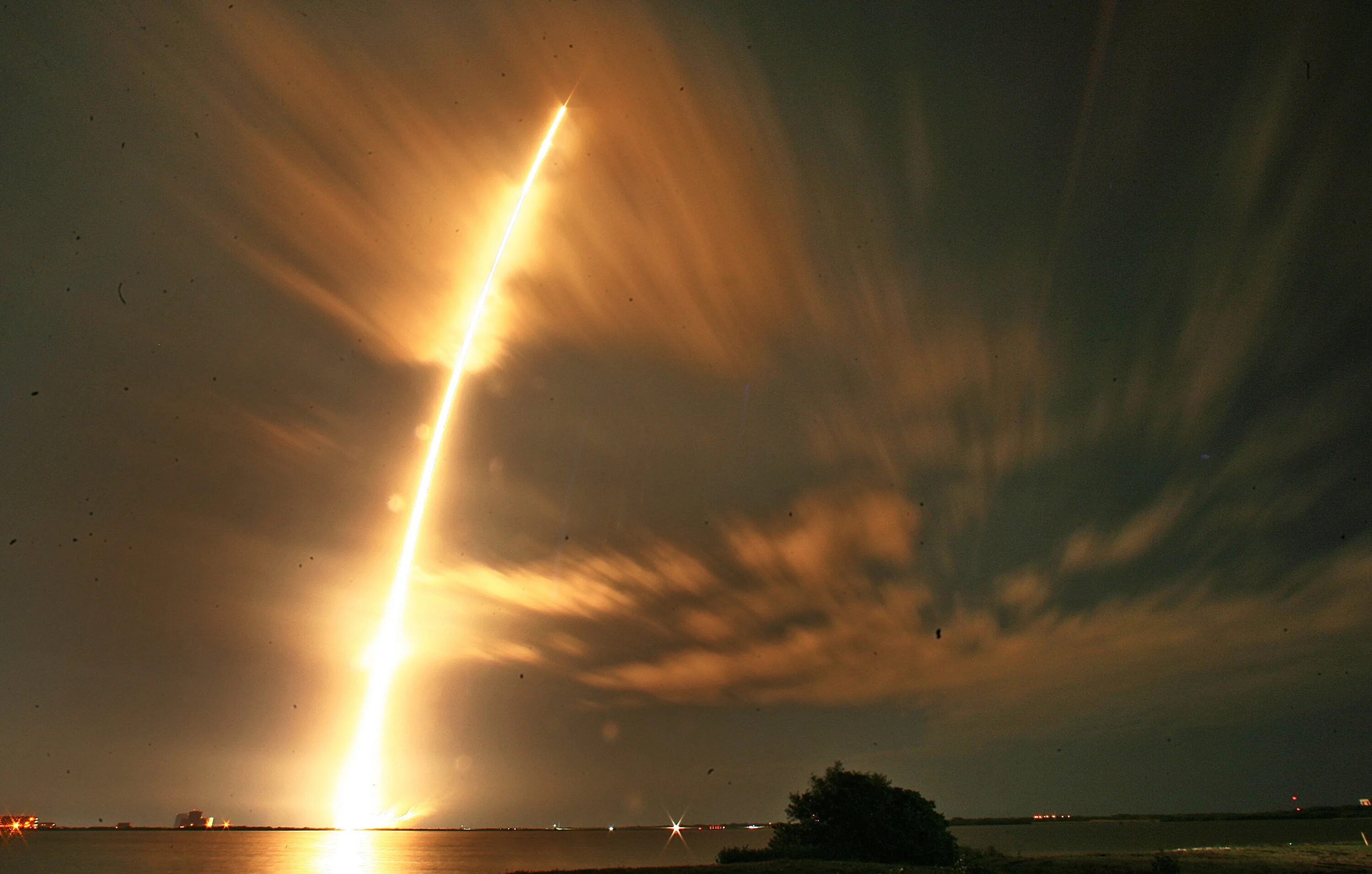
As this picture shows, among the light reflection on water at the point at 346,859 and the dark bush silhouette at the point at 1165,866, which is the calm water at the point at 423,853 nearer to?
the light reflection on water at the point at 346,859

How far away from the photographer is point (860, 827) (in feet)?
116

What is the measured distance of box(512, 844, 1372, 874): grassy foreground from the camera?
2395cm

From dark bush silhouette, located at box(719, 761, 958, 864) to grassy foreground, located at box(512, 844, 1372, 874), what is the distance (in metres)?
3.12

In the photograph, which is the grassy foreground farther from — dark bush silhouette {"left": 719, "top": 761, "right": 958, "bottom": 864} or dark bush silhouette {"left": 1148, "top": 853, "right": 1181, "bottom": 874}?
dark bush silhouette {"left": 719, "top": 761, "right": 958, "bottom": 864}

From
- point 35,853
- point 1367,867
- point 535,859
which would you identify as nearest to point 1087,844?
point 535,859

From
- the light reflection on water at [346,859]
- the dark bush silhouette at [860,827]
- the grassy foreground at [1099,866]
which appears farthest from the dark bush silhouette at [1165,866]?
the light reflection on water at [346,859]

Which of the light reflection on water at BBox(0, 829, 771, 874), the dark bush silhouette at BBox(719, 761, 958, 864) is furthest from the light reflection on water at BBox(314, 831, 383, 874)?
the dark bush silhouette at BBox(719, 761, 958, 864)

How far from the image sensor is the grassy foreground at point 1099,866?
78.6 feet

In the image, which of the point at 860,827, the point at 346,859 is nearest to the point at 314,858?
the point at 346,859

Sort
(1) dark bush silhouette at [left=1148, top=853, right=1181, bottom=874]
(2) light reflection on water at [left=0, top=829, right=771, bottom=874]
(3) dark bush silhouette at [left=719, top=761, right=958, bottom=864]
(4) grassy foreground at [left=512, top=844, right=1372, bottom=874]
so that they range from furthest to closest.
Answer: (2) light reflection on water at [left=0, top=829, right=771, bottom=874] → (3) dark bush silhouette at [left=719, top=761, right=958, bottom=864] → (4) grassy foreground at [left=512, top=844, right=1372, bottom=874] → (1) dark bush silhouette at [left=1148, top=853, right=1181, bottom=874]

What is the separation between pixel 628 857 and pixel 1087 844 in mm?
69307

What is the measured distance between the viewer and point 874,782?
37.1 meters

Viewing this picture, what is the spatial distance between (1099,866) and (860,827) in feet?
40.8

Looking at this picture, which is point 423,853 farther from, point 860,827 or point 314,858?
point 860,827
